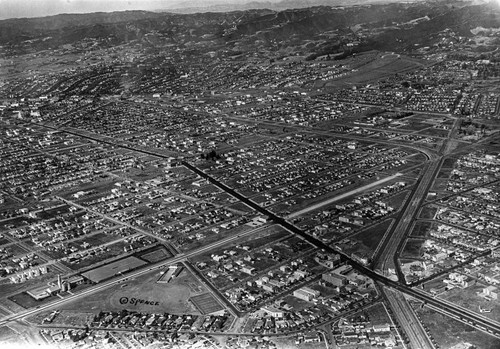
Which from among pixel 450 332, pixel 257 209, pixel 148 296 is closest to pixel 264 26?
pixel 257 209

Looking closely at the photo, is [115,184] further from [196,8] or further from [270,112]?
[196,8]

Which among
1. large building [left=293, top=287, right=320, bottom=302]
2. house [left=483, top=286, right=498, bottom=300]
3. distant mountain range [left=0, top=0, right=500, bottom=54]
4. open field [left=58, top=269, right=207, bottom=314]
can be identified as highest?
distant mountain range [left=0, top=0, right=500, bottom=54]

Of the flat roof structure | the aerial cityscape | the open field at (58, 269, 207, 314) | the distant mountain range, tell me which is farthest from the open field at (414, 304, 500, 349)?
the distant mountain range

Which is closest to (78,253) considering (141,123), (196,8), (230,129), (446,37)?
(230,129)

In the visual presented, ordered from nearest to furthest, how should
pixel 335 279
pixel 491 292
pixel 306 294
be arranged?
pixel 491 292 < pixel 306 294 < pixel 335 279

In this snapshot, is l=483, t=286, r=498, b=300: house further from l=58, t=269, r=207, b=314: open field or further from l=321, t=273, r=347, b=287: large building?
l=58, t=269, r=207, b=314: open field

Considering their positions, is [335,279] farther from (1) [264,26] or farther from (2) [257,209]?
(1) [264,26]

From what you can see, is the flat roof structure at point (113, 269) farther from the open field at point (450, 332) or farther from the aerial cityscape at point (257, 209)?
the open field at point (450, 332)

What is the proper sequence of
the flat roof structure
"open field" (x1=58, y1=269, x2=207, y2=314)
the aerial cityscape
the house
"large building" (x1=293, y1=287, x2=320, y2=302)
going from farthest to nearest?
the flat roof structure
"large building" (x1=293, y1=287, x2=320, y2=302)
"open field" (x1=58, y1=269, x2=207, y2=314)
the house
the aerial cityscape
